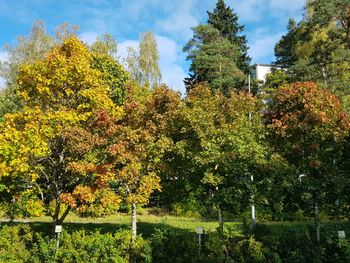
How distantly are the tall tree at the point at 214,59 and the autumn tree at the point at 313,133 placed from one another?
18.9m


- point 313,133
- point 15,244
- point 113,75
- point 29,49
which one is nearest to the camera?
point 15,244

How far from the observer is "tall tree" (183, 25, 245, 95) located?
32531 millimetres

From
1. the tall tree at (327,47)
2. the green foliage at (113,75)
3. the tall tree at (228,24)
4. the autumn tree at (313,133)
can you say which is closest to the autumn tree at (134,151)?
the autumn tree at (313,133)

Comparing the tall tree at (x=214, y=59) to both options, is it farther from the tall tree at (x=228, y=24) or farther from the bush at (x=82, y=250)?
the bush at (x=82, y=250)

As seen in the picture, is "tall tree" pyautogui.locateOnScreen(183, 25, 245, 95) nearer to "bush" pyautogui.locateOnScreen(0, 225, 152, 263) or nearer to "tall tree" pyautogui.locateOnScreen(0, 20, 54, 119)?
"tall tree" pyautogui.locateOnScreen(0, 20, 54, 119)

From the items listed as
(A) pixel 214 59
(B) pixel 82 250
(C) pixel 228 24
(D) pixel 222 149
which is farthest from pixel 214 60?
(B) pixel 82 250

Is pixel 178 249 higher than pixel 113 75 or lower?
lower

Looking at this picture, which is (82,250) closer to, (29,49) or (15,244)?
(15,244)

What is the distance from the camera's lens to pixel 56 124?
472 inches

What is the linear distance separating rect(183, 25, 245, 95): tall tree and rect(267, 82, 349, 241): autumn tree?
61.9ft

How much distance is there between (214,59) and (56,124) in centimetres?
2228

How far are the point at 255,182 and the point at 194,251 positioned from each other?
314 cm

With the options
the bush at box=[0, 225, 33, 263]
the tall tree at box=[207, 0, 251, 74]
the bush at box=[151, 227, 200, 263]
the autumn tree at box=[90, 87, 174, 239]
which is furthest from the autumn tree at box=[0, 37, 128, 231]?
the tall tree at box=[207, 0, 251, 74]

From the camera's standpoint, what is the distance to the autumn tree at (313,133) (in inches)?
487
